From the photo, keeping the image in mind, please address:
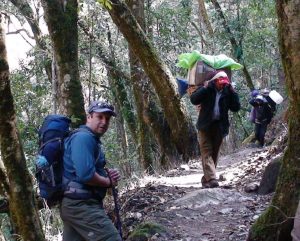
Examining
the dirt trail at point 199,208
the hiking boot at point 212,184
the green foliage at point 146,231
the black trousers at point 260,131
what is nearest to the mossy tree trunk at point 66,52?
the dirt trail at point 199,208

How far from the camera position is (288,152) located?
3947 millimetres

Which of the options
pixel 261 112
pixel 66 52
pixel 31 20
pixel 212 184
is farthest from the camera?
pixel 31 20

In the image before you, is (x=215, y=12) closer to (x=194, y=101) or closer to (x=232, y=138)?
(x=232, y=138)

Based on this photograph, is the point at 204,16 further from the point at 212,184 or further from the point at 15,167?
the point at 15,167

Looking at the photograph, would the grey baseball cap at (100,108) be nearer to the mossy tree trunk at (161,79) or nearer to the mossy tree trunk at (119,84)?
the mossy tree trunk at (161,79)

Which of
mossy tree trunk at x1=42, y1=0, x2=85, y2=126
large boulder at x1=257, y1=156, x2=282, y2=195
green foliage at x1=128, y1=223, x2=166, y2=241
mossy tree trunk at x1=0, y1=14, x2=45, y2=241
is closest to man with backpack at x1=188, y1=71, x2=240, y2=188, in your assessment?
large boulder at x1=257, y1=156, x2=282, y2=195

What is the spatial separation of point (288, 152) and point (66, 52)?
4.31 metres

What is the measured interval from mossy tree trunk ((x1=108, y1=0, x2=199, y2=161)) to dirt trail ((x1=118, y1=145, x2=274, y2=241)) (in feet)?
10.8

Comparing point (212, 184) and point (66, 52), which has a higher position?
point (66, 52)

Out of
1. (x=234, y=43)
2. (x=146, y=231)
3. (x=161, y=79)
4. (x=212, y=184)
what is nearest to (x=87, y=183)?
(x=146, y=231)

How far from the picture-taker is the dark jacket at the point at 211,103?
688 cm

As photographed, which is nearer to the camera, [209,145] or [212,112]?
[212,112]

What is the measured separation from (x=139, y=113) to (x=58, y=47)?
5.11 m

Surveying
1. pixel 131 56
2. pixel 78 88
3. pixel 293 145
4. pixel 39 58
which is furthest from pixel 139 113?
pixel 293 145
